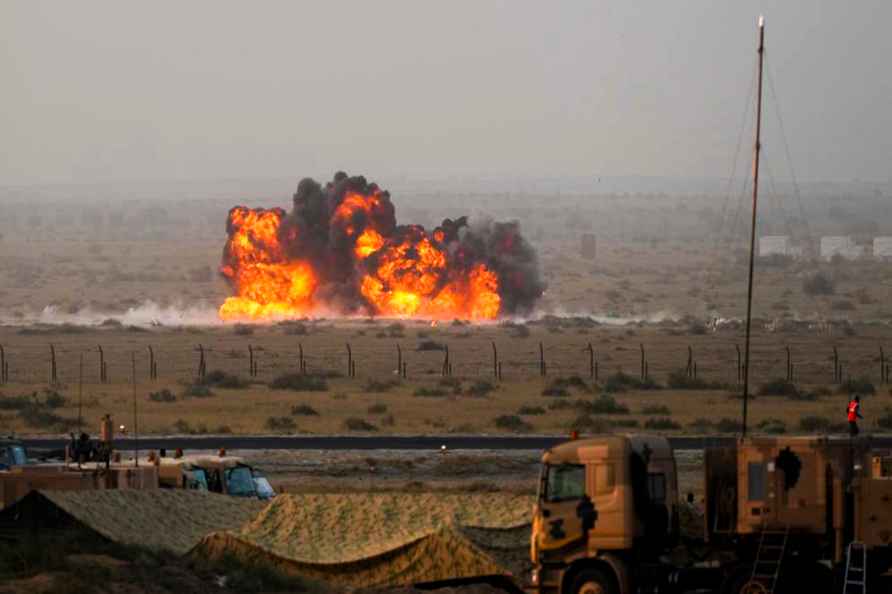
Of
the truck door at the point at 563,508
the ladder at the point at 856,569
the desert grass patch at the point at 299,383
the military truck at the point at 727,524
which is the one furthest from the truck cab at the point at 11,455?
the desert grass patch at the point at 299,383

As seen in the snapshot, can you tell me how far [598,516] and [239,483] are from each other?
1582 cm

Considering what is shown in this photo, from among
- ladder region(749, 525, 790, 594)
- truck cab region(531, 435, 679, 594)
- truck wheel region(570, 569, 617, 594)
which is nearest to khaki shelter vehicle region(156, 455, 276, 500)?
truck cab region(531, 435, 679, 594)

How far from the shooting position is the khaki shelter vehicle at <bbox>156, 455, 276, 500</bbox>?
47281mm

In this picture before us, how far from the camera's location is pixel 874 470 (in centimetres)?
3700

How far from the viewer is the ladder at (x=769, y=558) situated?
34656 mm

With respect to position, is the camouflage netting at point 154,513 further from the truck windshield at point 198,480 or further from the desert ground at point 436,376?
the desert ground at point 436,376

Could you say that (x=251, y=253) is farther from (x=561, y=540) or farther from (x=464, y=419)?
(x=561, y=540)

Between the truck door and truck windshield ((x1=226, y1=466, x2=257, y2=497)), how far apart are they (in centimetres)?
1446

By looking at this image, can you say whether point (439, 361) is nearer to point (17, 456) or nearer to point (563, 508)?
point (17, 456)

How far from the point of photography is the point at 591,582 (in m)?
35.3

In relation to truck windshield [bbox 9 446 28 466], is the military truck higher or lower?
higher

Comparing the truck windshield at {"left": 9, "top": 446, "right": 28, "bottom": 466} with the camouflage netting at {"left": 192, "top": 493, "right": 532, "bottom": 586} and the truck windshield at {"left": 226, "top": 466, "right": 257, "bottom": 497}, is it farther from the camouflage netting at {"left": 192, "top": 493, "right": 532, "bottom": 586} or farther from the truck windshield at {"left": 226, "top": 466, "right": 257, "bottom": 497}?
the camouflage netting at {"left": 192, "top": 493, "right": 532, "bottom": 586}


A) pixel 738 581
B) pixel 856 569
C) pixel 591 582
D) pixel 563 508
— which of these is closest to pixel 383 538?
pixel 563 508

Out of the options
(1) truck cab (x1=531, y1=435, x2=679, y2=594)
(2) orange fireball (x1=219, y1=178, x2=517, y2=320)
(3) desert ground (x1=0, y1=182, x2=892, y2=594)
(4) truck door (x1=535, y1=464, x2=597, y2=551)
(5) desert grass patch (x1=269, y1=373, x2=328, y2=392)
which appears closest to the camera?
(1) truck cab (x1=531, y1=435, x2=679, y2=594)
